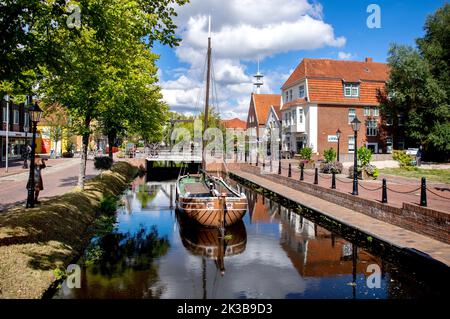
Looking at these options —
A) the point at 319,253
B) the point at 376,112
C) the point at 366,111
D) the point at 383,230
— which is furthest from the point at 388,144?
the point at 319,253

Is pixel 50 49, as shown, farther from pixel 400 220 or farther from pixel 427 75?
pixel 427 75

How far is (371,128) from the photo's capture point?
155 feet

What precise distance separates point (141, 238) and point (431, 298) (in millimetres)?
9581

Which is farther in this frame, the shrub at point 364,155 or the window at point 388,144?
the window at point 388,144

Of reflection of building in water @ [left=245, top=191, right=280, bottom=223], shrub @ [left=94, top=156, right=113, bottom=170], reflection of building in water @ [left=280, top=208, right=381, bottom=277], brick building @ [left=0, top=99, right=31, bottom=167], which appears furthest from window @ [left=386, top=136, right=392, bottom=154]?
brick building @ [left=0, top=99, right=31, bottom=167]

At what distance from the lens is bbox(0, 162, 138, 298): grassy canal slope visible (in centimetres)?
758

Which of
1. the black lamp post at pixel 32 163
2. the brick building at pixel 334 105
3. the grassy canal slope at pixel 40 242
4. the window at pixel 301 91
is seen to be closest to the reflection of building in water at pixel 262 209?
the grassy canal slope at pixel 40 242

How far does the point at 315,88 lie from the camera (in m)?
45.4

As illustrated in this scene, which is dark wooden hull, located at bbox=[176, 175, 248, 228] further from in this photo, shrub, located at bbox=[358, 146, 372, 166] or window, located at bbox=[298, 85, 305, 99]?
window, located at bbox=[298, 85, 305, 99]

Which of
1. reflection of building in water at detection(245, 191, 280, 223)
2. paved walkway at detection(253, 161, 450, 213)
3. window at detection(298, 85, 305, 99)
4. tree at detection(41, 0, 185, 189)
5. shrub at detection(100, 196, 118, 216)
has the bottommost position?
reflection of building in water at detection(245, 191, 280, 223)

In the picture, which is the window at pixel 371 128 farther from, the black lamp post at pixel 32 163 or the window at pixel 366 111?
→ the black lamp post at pixel 32 163

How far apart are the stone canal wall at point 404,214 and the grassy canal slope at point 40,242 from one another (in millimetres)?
10244

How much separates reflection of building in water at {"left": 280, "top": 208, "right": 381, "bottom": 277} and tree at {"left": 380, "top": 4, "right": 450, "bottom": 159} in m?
29.7

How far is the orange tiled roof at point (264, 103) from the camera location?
229 feet
